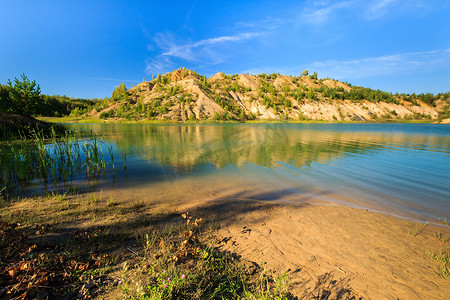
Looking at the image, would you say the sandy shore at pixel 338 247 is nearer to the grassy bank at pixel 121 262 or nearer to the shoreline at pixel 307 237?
the shoreline at pixel 307 237

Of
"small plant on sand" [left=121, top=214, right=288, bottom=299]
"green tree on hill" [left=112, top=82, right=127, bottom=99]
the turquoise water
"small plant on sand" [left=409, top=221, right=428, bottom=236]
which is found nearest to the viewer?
"small plant on sand" [left=121, top=214, right=288, bottom=299]

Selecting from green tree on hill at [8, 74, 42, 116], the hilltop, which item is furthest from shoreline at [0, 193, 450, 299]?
the hilltop

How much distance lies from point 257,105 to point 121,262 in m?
154

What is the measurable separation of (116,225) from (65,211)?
2.42m

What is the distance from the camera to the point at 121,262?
366 centimetres

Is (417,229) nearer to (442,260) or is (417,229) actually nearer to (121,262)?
(442,260)

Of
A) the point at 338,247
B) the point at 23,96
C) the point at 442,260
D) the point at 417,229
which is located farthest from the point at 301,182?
the point at 23,96

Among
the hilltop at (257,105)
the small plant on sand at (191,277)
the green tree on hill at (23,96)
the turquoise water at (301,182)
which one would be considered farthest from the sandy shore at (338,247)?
the hilltop at (257,105)

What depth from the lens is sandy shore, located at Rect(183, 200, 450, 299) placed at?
342cm

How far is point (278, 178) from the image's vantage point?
11461 millimetres

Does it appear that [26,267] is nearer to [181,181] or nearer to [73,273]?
[73,273]

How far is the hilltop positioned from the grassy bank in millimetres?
112762

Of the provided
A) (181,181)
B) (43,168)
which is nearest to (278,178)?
(181,181)

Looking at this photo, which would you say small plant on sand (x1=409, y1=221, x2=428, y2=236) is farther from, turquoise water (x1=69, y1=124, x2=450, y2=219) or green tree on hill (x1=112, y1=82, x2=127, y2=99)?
green tree on hill (x1=112, y1=82, x2=127, y2=99)
